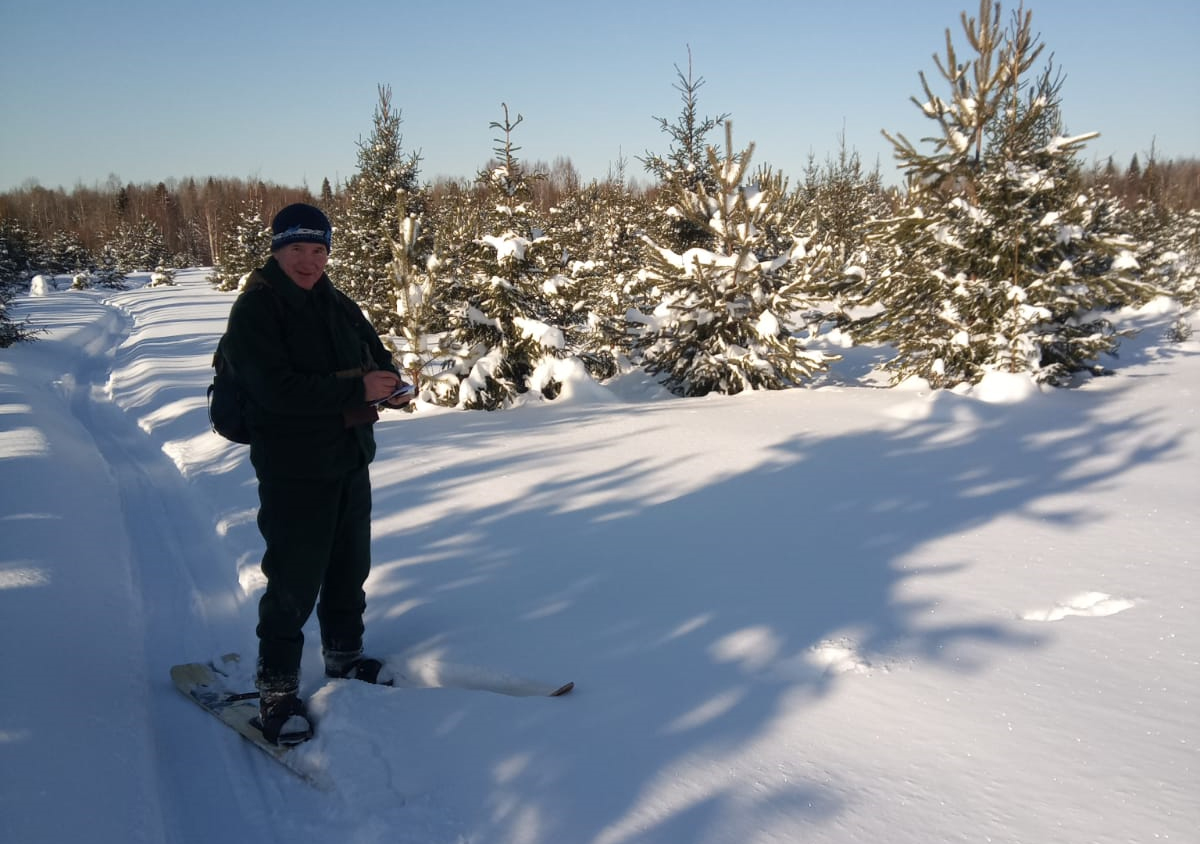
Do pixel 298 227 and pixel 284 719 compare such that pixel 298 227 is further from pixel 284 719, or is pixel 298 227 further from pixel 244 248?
pixel 244 248

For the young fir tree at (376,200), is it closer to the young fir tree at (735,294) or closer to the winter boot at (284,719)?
the young fir tree at (735,294)

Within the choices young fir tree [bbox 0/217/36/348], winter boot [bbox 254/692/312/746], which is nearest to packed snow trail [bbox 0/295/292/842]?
winter boot [bbox 254/692/312/746]

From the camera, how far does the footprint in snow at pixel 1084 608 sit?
3.15m

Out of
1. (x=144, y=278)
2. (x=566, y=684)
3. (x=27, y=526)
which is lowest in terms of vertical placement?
(x=566, y=684)

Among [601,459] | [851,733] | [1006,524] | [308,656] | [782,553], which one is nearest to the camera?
[851,733]

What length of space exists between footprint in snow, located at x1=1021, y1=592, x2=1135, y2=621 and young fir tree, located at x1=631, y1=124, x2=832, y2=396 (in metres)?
7.28

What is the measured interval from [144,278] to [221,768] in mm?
75130

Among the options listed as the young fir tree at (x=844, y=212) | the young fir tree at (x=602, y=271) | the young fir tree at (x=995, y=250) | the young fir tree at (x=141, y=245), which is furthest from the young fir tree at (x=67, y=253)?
the young fir tree at (x=995, y=250)

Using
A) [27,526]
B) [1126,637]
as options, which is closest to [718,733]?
[1126,637]

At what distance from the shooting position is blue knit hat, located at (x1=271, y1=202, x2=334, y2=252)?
9.12 feet

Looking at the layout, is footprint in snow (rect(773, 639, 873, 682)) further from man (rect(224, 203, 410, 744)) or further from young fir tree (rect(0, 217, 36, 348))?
young fir tree (rect(0, 217, 36, 348))

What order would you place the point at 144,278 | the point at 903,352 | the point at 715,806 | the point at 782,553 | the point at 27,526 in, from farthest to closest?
the point at 144,278
the point at 903,352
the point at 27,526
the point at 782,553
the point at 715,806

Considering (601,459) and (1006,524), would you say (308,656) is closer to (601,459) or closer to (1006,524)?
(601,459)

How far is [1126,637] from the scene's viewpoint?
293cm
